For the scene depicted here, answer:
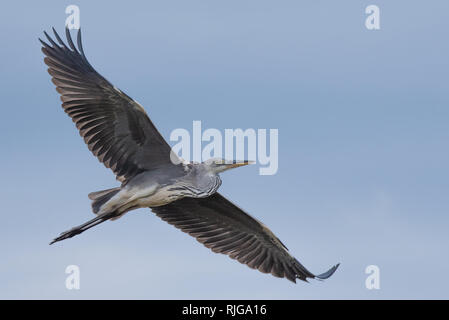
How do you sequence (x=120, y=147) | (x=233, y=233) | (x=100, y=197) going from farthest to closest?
(x=233, y=233) → (x=120, y=147) → (x=100, y=197)

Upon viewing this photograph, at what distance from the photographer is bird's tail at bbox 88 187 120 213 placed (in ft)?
43.1

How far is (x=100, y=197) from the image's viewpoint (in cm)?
1318

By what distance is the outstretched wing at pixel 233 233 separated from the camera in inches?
567

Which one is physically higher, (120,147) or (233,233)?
(120,147)

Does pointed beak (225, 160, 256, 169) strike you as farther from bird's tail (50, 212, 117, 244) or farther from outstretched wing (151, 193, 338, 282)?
bird's tail (50, 212, 117, 244)

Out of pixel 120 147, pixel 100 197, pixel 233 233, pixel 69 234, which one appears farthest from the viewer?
pixel 233 233

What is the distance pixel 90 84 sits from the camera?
13.3m

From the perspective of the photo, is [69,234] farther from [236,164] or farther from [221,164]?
[236,164]

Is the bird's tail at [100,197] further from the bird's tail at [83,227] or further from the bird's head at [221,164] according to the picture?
the bird's head at [221,164]

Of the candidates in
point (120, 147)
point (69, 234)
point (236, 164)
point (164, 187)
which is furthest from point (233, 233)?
point (69, 234)

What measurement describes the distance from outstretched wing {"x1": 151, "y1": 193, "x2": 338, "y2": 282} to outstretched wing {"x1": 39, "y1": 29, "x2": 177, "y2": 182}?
49.7 inches

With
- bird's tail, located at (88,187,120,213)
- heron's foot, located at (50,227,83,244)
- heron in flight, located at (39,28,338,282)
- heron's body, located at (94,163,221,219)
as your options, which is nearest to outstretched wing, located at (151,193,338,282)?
heron in flight, located at (39,28,338,282)

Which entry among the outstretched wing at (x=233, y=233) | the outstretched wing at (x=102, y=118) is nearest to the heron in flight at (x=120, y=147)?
the outstretched wing at (x=102, y=118)

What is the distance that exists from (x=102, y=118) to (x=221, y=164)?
1.91 m
